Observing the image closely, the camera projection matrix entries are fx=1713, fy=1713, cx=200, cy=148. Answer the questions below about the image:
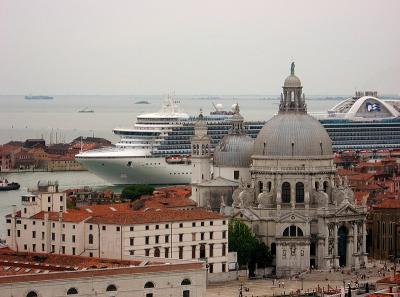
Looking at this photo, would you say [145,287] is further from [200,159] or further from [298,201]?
[200,159]

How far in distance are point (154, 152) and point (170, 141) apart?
1.89 meters

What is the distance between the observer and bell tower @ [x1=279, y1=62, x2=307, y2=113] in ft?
193

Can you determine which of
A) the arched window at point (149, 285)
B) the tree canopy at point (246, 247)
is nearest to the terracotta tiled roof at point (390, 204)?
the tree canopy at point (246, 247)

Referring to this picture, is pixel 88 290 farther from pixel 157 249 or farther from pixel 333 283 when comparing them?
pixel 333 283

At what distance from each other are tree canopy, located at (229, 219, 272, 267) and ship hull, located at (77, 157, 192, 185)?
36.5 meters

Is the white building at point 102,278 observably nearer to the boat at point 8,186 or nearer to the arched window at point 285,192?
the arched window at point 285,192

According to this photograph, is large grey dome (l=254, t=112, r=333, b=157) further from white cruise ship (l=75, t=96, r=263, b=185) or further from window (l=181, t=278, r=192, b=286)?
white cruise ship (l=75, t=96, r=263, b=185)

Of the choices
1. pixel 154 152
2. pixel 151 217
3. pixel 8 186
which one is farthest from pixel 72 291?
pixel 154 152

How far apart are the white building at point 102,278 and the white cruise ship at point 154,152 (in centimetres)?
4744

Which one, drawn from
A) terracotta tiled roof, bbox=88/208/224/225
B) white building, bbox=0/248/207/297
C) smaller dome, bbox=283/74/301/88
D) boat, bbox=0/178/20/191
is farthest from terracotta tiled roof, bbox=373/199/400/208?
boat, bbox=0/178/20/191

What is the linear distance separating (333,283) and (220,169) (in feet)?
34.7

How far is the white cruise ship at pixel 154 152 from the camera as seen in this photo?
304 feet

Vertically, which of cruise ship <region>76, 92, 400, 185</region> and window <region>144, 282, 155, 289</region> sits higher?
cruise ship <region>76, 92, 400, 185</region>

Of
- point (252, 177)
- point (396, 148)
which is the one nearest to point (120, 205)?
point (252, 177)
